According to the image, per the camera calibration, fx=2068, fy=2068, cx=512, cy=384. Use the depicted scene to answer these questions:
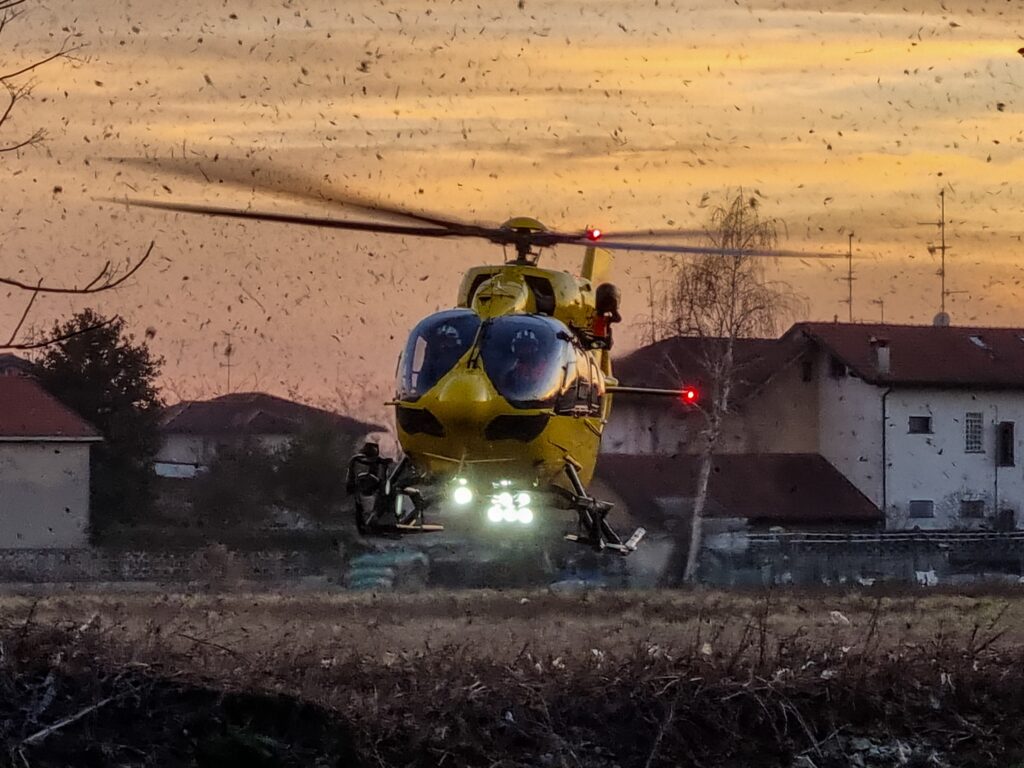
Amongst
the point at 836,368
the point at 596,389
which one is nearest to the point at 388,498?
the point at 596,389

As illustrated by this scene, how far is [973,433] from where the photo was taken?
71312 millimetres

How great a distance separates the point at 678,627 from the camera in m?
26.4

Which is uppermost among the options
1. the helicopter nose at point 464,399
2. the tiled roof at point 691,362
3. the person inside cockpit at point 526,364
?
the tiled roof at point 691,362

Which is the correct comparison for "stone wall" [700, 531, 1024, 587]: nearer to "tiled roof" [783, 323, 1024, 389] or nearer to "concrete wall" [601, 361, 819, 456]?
"concrete wall" [601, 361, 819, 456]

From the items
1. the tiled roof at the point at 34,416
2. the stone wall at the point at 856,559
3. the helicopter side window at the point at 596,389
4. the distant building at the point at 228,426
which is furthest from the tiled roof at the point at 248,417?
the helicopter side window at the point at 596,389

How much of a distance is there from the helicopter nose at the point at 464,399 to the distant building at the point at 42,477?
36.0 metres

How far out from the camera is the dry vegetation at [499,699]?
16828mm

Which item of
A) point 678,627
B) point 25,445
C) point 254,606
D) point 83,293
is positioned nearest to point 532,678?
point 83,293

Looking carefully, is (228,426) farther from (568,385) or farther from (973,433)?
(568,385)

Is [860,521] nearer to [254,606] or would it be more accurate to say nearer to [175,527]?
[175,527]

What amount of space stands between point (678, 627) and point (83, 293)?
37.8 ft

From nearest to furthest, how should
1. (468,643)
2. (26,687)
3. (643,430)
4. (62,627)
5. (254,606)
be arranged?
(26,687) → (62,627) → (468,643) → (254,606) → (643,430)

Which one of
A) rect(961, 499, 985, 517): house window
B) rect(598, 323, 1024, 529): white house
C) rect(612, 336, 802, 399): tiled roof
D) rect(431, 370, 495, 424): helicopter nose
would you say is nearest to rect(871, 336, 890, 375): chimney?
rect(598, 323, 1024, 529): white house

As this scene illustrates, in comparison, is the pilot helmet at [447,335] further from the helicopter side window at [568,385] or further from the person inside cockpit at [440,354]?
the helicopter side window at [568,385]
